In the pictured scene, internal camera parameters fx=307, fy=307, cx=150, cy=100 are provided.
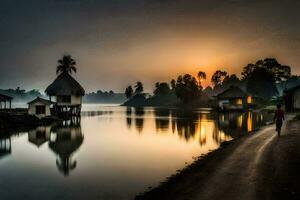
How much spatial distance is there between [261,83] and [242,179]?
9893 cm

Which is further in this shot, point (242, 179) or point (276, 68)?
point (276, 68)

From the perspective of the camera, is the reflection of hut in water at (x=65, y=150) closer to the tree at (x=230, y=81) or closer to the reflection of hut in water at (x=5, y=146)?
the reflection of hut in water at (x=5, y=146)

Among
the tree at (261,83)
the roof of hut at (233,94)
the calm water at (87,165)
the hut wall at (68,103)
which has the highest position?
the tree at (261,83)

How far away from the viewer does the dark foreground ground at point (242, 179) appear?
10.6m

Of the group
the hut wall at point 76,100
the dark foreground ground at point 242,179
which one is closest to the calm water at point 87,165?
the dark foreground ground at point 242,179

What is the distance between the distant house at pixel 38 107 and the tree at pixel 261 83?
74.1m

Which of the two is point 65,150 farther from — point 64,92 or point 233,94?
point 233,94

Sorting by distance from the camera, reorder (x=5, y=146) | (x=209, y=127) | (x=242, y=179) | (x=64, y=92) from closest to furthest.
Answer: (x=242, y=179)
(x=5, y=146)
(x=209, y=127)
(x=64, y=92)

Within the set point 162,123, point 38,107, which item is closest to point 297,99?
point 162,123

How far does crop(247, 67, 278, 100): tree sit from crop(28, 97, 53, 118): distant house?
74.1 m

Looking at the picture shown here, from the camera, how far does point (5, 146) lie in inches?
1080

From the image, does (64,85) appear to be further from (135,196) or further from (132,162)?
(135,196)

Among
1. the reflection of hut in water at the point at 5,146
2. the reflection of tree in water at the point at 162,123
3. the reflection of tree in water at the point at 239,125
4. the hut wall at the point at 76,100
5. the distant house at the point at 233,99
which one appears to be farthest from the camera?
the distant house at the point at 233,99

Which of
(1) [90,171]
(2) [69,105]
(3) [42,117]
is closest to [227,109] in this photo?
(2) [69,105]
